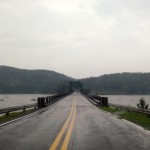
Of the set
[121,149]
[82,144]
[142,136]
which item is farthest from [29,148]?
[142,136]

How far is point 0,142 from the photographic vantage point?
12789mm

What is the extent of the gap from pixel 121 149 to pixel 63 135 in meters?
3.89

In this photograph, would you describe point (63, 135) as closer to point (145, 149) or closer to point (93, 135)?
point (93, 135)

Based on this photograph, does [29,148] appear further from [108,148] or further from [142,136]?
[142,136]

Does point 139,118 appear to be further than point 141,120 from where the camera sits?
Yes

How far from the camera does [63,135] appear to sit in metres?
14.7

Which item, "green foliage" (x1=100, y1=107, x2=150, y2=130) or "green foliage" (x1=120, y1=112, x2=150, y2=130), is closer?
"green foliage" (x1=120, y1=112, x2=150, y2=130)

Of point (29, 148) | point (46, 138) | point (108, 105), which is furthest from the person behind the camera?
point (108, 105)

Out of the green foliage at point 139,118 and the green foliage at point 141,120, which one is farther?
the green foliage at point 139,118

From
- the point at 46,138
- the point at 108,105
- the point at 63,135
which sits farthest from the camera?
the point at 108,105

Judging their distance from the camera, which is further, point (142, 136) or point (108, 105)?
point (108, 105)

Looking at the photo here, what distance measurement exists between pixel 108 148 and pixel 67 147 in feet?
4.27

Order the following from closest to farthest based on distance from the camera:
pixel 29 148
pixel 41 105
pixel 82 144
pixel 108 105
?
pixel 29 148, pixel 82 144, pixel 41 105, pixel 108 105

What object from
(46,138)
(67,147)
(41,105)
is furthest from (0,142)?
(41,105)
